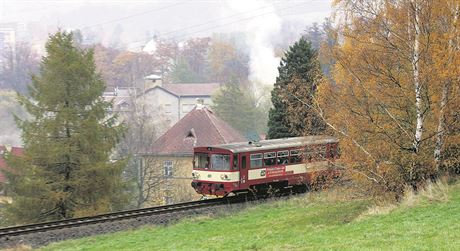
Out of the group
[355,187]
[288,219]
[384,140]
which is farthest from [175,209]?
[384,140]

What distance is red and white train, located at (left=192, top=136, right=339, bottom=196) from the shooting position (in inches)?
1062

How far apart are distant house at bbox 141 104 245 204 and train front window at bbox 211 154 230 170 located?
19.4 m

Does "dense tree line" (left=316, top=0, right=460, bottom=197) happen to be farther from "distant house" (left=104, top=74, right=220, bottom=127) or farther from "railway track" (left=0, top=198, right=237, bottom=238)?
"distant house" (left=104, top=74, right=220, bottom=127)

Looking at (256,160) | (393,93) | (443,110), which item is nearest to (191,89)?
(256,160)

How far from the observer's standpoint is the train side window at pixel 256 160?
27.4m

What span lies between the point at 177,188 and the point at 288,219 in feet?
100

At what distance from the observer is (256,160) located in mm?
27531

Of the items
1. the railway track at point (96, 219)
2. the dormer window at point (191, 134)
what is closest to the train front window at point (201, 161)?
the railway track at point (96, 219)

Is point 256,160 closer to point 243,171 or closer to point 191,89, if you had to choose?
point 243,171

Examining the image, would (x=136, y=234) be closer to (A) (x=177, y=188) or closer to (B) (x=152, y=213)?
(B) (x=152, y=213)

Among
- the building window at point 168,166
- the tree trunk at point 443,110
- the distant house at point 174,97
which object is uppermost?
the distant house at point 174,97

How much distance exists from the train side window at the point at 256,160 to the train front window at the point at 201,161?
6.72ft

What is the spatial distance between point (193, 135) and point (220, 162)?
88.3ft

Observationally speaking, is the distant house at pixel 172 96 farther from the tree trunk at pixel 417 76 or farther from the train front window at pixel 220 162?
the tree trunk at pixel 417 76
